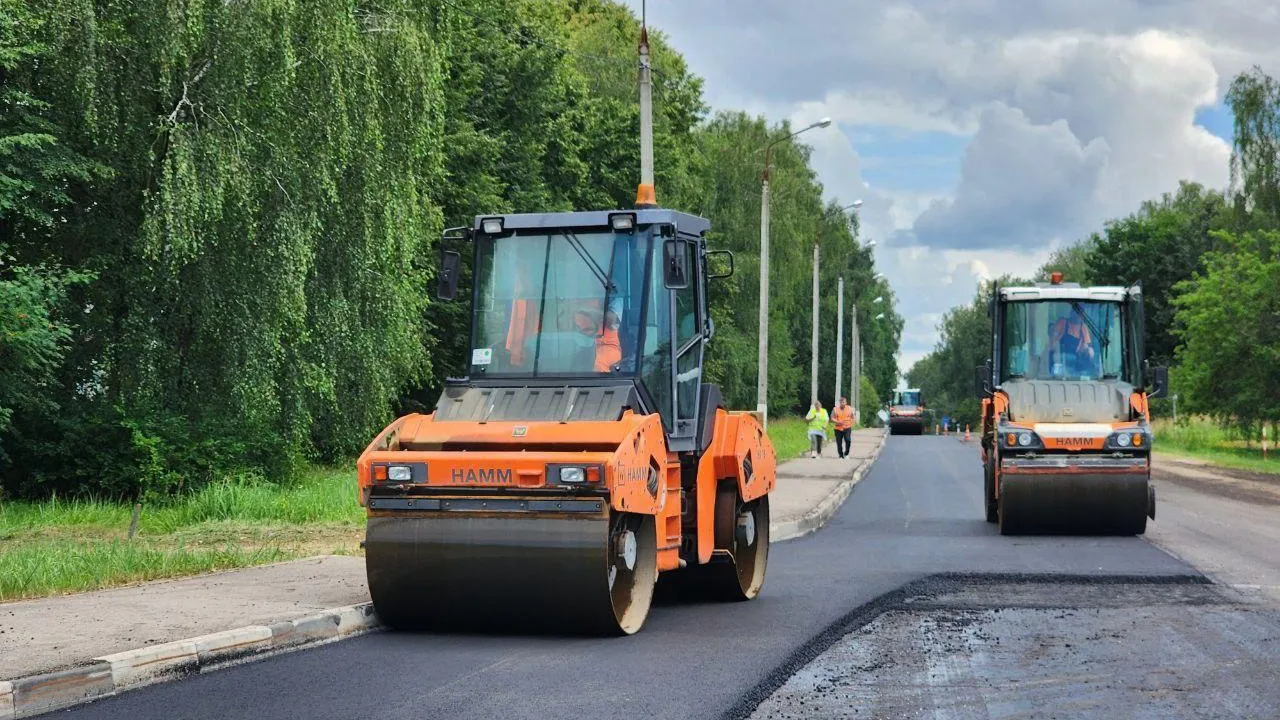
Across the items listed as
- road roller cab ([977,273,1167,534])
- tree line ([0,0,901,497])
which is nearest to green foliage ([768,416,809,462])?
tree line ([0,0,901,497])

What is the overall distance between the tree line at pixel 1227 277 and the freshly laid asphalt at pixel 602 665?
6921mm

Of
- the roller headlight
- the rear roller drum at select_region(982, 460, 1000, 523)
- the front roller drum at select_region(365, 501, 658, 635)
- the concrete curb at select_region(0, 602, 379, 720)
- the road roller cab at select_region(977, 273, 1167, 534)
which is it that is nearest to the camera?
the concrete curb at select_region(0, 602, 379, 720)

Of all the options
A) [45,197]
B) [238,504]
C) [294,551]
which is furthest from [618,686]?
[45,197]

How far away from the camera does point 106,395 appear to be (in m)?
21.6

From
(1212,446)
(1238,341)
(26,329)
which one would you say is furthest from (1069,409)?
(1212,446)

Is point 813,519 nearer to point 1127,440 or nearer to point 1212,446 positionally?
point 1127,440

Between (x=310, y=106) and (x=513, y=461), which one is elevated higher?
(x=310, y=106)

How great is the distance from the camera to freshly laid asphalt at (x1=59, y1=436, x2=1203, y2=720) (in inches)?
288

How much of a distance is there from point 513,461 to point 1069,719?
371 centimetres

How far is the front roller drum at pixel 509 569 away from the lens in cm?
917

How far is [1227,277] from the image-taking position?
1868 inches

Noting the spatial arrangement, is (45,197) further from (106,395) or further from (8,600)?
(8,600)

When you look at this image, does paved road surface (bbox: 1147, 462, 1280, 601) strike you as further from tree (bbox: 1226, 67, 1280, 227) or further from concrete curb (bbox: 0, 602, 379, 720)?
tree (bbox: 1226, 67, 1280, 227)

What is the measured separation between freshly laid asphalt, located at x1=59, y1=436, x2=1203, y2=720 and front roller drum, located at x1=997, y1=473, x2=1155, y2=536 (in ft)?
8.10
